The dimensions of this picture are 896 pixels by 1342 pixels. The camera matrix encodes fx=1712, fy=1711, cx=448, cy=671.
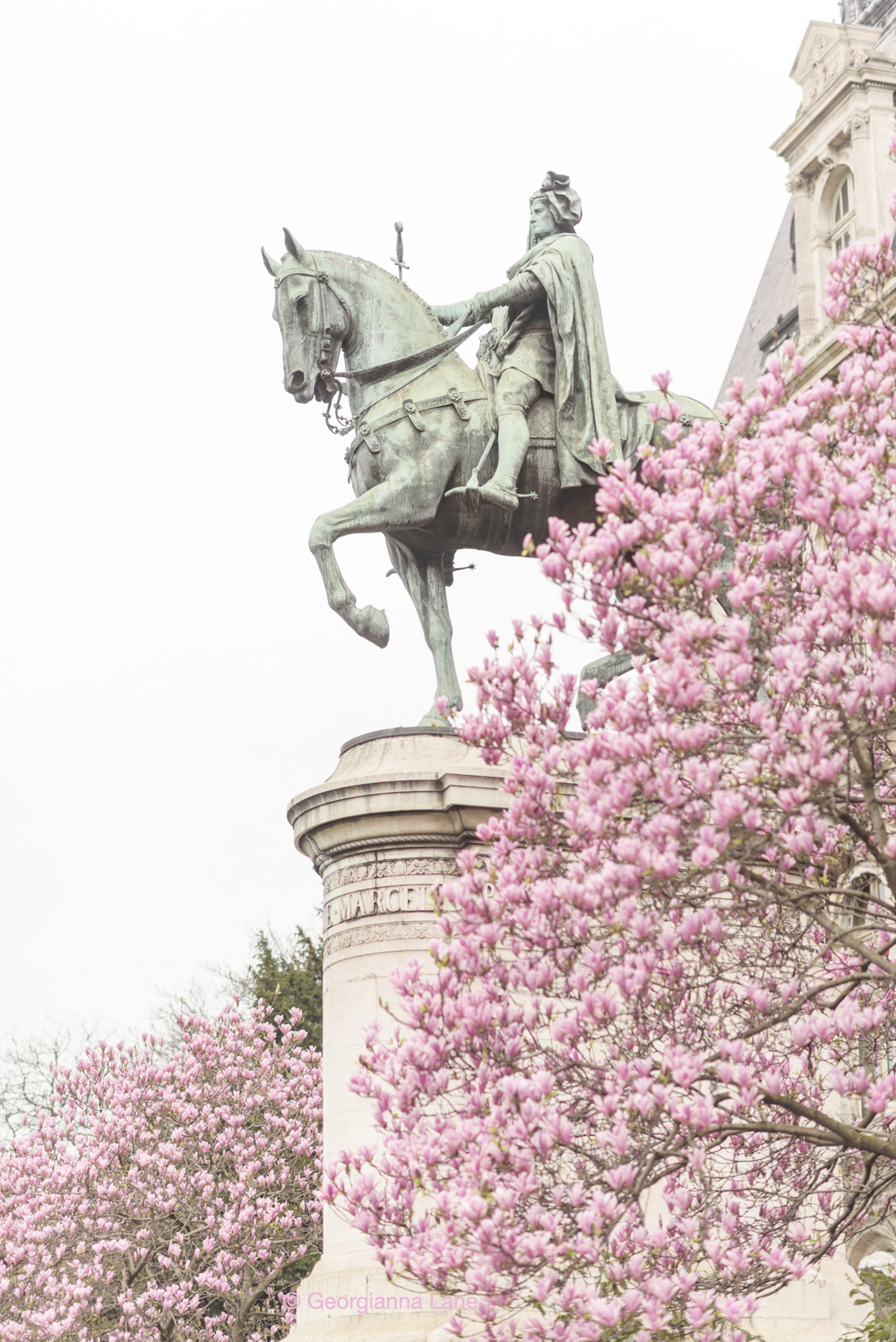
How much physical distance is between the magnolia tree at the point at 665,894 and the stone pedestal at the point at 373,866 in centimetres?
334

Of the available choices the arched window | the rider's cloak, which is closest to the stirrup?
the rider's cloak

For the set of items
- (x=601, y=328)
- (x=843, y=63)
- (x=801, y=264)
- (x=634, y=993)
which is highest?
(x=843, y=63)

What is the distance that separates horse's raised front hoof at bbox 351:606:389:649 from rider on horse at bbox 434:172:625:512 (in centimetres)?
115

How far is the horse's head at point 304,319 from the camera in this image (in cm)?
1277

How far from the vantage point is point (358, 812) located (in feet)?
37.3

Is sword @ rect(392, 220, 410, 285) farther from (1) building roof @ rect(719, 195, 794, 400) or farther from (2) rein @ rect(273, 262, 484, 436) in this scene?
(1) building roof @ rect(719, 195, 794, 400)

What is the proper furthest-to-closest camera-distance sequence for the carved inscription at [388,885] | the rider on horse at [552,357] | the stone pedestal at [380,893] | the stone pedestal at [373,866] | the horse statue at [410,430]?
1. the rider on horse at [552,357]
2. the horse statue at [410,430]
3. the carved inscription at [388,885]
4. the stone pedestal at [373,866]
5. the stone pedestal at [380,893]

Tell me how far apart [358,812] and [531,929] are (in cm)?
446

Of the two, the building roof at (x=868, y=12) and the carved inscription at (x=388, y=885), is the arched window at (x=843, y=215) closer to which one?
the building roof at (x=868, y=12)

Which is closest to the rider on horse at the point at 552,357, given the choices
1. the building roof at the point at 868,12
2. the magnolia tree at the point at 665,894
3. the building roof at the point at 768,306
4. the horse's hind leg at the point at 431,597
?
the horse's hind leg at the point at 431,597

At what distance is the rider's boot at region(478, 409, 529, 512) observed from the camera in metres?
12.3

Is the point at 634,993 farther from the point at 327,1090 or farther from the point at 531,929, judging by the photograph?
the point at 327,1090

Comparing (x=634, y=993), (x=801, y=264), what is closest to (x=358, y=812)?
(x=634, y=993)

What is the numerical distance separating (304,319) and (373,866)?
4.20 meters
